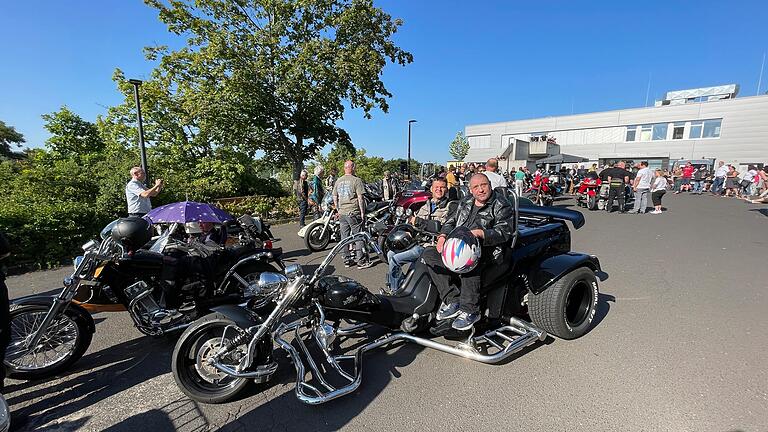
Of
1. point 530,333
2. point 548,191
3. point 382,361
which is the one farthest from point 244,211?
point 548,191

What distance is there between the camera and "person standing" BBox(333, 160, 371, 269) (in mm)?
5531

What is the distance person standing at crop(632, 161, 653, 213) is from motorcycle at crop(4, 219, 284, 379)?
477 inches

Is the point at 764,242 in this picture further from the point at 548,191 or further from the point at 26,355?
the point at 26,355

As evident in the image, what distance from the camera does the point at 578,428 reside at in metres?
2.09

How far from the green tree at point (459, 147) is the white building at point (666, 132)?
8.85 metres

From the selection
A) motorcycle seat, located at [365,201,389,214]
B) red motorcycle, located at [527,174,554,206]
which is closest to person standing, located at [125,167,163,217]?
motorcycle seat, located at [365,201,389,214]

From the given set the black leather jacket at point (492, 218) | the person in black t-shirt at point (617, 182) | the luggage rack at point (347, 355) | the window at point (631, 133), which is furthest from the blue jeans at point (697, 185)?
the luggage rack at point (347, 355)

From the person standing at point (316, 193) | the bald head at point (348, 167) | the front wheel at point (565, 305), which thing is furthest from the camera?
the person standing at point (316, 193)

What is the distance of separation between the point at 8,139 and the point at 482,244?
182ft

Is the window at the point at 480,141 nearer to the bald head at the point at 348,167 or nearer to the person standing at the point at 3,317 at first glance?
the bald head at the point at 348,167

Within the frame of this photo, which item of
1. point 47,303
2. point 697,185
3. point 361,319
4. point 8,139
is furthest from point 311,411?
point 8,139

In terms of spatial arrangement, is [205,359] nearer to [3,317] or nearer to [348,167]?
[3,317]

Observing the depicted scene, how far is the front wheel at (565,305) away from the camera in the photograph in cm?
302

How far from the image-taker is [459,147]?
55.9m
